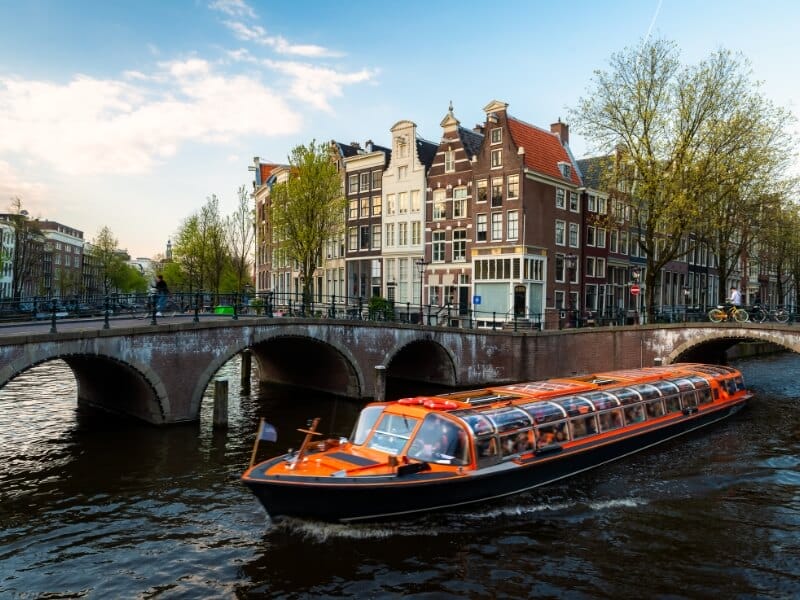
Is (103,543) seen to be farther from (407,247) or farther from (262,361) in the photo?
(407,247)

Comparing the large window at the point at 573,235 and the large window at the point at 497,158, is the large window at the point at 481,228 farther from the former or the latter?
the large window at the point at 573,235

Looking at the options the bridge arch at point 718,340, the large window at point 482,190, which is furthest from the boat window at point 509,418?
the large window at point 482,190

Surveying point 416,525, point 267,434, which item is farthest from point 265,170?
point 416,525

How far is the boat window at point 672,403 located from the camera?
21.1 metres

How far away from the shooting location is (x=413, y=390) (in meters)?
32.2

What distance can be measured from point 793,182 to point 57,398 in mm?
41124

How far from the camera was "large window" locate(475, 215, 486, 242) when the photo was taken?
4347cm

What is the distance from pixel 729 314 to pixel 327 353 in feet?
70.2

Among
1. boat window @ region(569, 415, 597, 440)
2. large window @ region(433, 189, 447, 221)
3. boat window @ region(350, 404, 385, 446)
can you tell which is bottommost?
boat window @ region(569, 415, 597, 440)

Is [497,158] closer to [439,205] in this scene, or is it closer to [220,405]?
[439,205]

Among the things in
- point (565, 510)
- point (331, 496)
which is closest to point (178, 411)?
point (331, 496)

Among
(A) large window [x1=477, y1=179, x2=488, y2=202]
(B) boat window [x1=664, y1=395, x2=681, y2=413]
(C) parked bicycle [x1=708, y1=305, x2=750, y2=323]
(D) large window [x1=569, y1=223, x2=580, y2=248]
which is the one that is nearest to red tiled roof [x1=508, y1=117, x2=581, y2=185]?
(D) large window [x1=569, y1=223, x2=580, y2=248]

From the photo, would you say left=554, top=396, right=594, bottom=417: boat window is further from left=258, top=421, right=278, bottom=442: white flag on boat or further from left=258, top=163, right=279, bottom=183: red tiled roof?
left=258, top=163, right=279, bottom=183: red tiled roof

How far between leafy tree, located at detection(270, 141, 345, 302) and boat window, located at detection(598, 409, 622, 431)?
25273 millimetres
